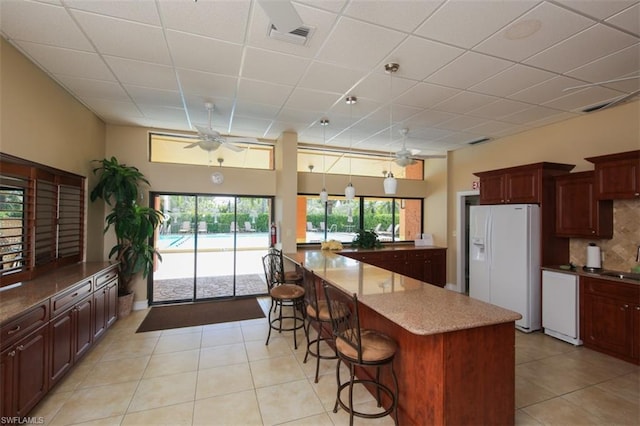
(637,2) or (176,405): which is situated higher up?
(637,2)

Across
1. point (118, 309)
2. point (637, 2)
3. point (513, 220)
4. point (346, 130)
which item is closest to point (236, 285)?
point (118, 309)

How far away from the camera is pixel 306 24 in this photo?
90.0 inches

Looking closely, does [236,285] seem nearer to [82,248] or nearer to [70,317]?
[82,248]

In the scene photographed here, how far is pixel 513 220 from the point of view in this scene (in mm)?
4285

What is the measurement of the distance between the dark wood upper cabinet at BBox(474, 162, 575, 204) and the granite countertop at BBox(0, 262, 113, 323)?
5753 millimetres

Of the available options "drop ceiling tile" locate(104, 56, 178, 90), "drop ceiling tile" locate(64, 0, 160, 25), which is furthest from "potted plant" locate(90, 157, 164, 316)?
"drop ceiling tile" locate(64, 0, 160, 25)

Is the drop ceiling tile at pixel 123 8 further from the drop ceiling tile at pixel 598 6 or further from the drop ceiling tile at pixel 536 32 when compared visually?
the drop ceiling tile at pixel 598 6

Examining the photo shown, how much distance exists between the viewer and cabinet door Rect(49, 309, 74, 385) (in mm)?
2564

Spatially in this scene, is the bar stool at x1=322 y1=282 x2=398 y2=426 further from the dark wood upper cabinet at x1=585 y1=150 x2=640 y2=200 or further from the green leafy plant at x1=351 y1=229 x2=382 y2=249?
the green leafy plant at x1=351 y1=229 x2=382 y2=249

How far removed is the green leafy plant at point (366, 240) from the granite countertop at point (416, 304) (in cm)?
284

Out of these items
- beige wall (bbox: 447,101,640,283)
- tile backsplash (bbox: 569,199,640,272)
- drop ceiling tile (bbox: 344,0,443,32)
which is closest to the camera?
drop ceiling tile (bbox: 344,0,443,32)

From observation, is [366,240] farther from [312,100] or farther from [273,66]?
[273,66]

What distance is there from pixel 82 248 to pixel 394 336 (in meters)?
4.42

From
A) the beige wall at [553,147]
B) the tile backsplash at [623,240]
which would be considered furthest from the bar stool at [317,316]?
the beige wall at [553,147]
